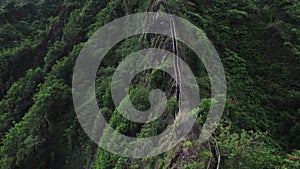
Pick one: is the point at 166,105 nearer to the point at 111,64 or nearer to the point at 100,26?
the point at 111,64

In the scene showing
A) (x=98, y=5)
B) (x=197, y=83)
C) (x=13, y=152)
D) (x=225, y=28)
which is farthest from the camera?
(x=98, y=5)

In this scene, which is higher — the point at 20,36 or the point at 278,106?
the point at 278,106

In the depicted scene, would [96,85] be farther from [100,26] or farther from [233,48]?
[233,48]

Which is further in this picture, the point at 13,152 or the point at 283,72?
the point at 13,152

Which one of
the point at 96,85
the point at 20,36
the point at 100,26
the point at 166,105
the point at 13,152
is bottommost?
the point at 13,152

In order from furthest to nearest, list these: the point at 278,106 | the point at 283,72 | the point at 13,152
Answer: the point at 13,152 < the point at 283,72 < the point at 278,106

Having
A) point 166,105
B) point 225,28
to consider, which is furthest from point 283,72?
point 166,105
